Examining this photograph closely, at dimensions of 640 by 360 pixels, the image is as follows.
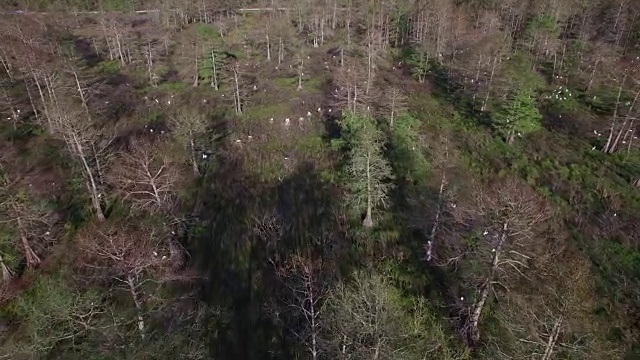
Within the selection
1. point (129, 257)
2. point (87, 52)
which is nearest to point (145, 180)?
point (129, 257)

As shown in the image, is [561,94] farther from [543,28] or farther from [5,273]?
[5,273]

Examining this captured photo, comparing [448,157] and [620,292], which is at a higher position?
[448,157]

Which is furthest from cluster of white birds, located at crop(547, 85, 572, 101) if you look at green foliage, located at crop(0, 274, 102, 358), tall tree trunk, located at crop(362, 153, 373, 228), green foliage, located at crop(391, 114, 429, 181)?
green foliage, located at crop(0, 274, 102, 358)

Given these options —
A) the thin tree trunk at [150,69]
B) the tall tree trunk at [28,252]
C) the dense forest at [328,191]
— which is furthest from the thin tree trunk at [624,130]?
the thin tree trunk at [150,69]

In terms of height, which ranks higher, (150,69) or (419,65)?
(419,65)

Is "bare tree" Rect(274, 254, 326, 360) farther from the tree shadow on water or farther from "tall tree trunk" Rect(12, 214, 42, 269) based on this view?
"tall tree trunk" Rect(12, 214, 42, 269)

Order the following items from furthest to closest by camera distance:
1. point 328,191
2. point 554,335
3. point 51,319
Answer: point 328,191 → point 51,319 → point 554,335

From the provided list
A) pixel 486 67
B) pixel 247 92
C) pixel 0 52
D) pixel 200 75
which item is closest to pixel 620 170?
pixel 486 67

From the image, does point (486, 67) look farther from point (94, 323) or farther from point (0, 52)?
point (0, 52)

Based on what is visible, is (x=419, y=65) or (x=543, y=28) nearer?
(x=419, y=65)

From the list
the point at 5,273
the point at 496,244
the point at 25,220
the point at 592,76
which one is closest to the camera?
the point at 496,244
